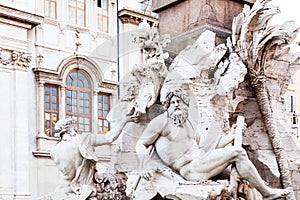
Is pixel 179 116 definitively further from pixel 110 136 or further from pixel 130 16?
pixel 130 16

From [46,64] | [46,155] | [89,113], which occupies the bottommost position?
[46,155]

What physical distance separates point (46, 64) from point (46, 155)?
273 centimetres

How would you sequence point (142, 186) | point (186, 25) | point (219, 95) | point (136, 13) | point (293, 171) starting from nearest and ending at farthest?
point (142, 186) < point (219, 95) < point (293, 171) < point (186, 25) < point (136, 13)

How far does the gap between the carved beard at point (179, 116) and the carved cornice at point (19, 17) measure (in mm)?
12109

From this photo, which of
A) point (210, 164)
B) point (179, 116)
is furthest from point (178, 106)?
point (210, 164)

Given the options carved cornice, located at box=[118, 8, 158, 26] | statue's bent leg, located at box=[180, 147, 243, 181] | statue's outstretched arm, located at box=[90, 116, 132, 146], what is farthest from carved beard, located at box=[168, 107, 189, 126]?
carved cornice, located at box=[118, 8, 158, 26]

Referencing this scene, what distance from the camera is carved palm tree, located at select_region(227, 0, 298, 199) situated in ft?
22.5

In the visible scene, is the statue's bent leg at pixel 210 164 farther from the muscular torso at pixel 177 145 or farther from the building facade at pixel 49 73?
the building facade at pixel 49 73

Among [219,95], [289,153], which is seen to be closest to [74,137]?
[219,95]

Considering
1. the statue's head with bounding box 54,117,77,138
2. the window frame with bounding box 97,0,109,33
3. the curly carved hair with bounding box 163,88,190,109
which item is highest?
the window frame with bounding box 97,0,109,33

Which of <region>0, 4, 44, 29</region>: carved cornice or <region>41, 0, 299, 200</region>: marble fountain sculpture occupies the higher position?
<region>0, 4, 44, 29</region>: carved cornice

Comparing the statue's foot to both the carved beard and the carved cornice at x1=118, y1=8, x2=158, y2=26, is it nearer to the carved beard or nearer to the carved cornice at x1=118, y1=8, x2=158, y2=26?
the carved beard

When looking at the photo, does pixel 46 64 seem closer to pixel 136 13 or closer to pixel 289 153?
pixel 136 13

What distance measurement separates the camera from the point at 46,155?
59.1 feet
